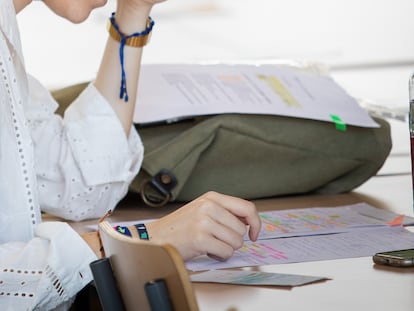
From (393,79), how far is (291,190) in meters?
1.68

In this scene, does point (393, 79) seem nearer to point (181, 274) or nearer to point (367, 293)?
point (367, 293)

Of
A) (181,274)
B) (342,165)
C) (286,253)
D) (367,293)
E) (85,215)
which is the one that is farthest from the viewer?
(342,165)

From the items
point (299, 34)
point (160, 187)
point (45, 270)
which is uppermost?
point (45, 270)

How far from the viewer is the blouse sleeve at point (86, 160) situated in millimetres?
1556

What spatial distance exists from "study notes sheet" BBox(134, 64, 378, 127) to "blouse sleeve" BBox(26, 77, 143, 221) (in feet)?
0.36

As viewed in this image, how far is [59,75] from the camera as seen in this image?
10.2 feet

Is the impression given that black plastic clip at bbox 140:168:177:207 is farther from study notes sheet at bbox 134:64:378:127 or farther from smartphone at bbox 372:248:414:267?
smartphone at bbox 372:248:414:267

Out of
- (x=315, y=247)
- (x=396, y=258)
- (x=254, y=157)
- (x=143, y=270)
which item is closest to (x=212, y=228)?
(x=315, y=247)

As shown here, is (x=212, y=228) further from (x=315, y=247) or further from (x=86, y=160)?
(x=86, y=160)

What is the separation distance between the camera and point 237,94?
5.63 ft

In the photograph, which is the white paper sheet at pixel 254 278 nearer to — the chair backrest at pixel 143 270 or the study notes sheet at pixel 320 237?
the study notes sheet at pixel 320 237

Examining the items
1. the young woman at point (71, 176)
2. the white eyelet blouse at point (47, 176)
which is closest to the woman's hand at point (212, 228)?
the young woman at point (71, 176)

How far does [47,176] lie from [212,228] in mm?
552

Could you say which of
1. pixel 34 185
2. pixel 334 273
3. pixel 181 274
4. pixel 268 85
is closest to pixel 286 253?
pixel 334 273
